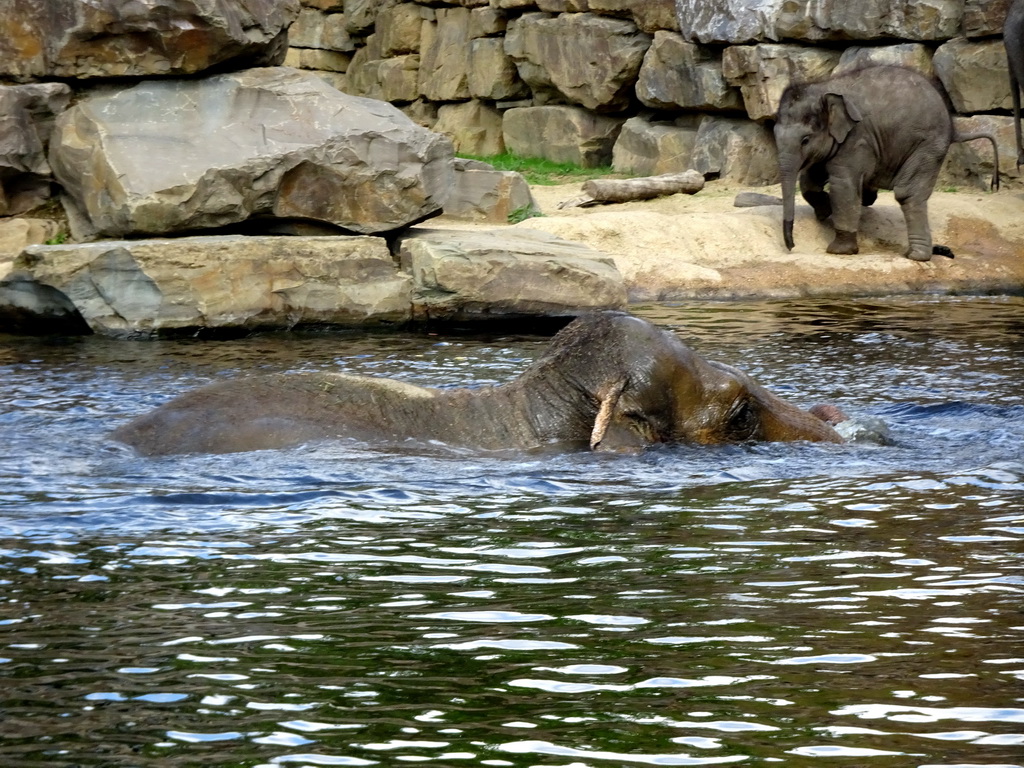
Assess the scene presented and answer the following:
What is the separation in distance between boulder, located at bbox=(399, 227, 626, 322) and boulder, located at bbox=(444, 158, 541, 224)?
338 cm

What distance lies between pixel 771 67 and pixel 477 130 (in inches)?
262

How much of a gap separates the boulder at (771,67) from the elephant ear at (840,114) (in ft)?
7.91

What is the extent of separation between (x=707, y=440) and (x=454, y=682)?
12.1ft

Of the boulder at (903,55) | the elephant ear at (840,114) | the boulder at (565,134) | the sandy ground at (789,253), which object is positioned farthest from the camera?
the boulder at (565,134)

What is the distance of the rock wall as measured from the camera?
17531 mm

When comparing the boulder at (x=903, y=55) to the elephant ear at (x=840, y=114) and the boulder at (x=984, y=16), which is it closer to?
the boulder at (x=984, y=16)

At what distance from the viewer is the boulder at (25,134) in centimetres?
1314

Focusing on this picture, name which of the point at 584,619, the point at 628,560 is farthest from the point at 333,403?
the point at 584,619

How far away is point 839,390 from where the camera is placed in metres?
9.73

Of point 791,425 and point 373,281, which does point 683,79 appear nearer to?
point 373,281

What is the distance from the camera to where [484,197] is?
1664cm

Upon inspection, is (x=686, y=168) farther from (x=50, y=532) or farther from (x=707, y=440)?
(x=50, y=532)

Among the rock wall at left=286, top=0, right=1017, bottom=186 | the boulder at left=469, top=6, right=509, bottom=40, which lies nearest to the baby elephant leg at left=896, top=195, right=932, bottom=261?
the rock wall at left=286, top=0, right=1017, bottom=186

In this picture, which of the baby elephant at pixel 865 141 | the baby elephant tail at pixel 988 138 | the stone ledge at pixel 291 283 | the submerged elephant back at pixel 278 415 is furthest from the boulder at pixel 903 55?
the submerged elephant back at pixel 278 415
